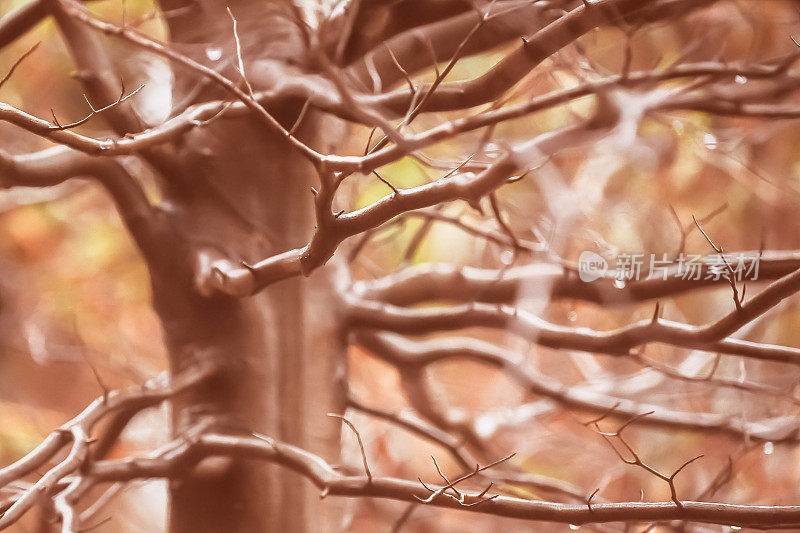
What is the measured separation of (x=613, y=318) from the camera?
0.92 m

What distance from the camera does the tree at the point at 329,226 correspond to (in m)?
0.50

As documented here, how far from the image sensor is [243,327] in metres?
0.68

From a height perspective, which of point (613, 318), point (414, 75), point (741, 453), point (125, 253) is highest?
point (414, 75)

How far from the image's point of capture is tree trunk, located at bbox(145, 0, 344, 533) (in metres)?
0.66

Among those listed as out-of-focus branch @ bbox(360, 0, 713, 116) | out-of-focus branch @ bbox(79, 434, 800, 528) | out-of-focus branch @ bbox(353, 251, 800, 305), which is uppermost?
out-of-focus branch @ bbox(360, 0, 713, 116)

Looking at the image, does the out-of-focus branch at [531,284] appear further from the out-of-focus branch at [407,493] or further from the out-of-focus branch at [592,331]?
the out-of-focus branch at [407,493]

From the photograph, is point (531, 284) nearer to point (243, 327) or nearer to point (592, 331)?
point (592, 331)

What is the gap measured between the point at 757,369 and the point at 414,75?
1.68ft

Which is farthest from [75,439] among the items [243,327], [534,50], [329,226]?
[534,50]

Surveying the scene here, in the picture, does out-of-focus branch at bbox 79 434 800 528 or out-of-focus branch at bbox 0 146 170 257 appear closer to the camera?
out-of-focus branch at bbox 79 434 800 528

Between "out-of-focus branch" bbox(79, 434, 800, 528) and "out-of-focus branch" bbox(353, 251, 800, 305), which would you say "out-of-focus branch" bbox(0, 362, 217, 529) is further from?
"out-of-focus branch" bbox(353, 251, 800, 305)

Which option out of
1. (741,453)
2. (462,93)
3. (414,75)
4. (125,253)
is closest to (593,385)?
(741,453)

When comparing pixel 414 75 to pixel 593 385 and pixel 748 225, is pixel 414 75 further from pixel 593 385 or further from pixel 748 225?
pixel 593 385

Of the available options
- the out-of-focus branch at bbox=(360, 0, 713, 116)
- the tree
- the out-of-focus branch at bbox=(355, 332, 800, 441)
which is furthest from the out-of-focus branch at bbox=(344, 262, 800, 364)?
the out-of-focus branch at bbox=(360, 0, 713, 116)
